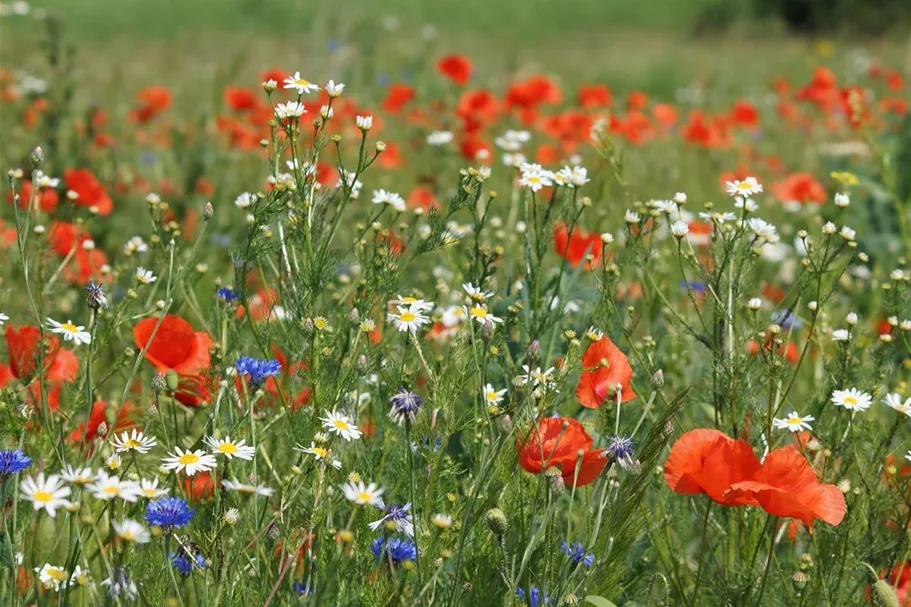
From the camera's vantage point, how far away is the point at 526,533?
1.51m

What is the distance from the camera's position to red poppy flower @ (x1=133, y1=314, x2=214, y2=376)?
1.67 m

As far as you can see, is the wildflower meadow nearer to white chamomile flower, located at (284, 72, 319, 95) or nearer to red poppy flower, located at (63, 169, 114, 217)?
white chamomile flower, located at (284, 72, 319, 95)

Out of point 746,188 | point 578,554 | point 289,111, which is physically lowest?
point 578,554

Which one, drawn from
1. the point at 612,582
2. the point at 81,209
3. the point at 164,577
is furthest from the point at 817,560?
the point at 81,209

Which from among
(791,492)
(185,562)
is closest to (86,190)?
(185,562)

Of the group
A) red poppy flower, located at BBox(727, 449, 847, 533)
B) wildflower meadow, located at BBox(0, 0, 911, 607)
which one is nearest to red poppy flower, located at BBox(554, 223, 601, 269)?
wildflower meadow, located at BBox(0, 0, 911, 607)

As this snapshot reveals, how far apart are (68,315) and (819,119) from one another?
19.0ft

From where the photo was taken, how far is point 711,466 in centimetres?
137

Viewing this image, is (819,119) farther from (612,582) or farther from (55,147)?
(612,582)

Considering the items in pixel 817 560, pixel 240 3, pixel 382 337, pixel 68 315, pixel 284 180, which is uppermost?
pixel 284 180

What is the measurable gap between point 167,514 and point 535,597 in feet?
1.74

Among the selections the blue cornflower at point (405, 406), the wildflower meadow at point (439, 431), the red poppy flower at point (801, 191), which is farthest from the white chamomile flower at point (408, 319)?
the red poppy flower at point (801, 191)

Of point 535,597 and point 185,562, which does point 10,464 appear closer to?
point 185,562

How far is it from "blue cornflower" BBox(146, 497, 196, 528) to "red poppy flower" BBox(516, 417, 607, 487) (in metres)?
0.43
